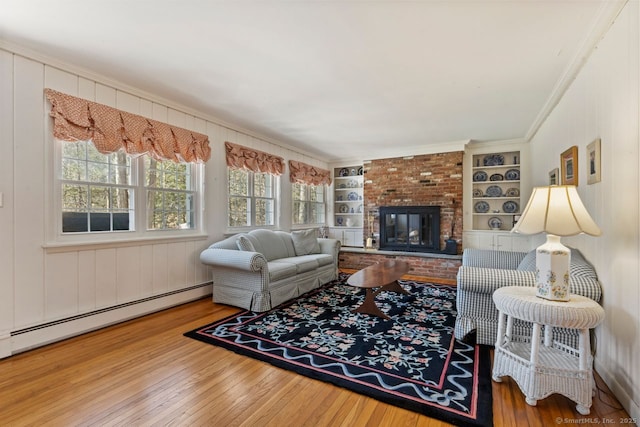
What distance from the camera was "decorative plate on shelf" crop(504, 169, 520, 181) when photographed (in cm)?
543

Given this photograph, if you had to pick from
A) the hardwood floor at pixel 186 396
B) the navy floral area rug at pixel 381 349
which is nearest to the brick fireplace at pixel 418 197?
the navy floral area rug at pixel 381 349

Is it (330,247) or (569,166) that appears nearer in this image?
(569,166)

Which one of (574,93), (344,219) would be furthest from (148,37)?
(344,219)

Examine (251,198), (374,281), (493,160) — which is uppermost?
(493,160)

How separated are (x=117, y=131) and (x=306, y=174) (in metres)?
3.66

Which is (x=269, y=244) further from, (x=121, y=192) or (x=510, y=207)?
(x=510, y=207)

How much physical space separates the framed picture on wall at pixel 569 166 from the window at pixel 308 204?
425 centimetres

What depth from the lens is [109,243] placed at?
298 centimetres

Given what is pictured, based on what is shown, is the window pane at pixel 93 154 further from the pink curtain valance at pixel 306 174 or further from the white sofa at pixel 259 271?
the pink curtain valance at pixel 306 174

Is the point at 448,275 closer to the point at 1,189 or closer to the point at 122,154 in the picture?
the point at 122,154

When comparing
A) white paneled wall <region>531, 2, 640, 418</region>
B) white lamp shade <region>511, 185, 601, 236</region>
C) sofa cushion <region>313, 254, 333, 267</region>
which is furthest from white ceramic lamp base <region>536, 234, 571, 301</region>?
sofa cushion <region>313, 254, 333, 267</region>

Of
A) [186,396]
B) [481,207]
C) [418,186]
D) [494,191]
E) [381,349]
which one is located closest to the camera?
[186,396]

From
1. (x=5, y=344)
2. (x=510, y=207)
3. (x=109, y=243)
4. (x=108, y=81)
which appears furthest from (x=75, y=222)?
(x=510, y=207)

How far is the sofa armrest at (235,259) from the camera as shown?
3.27m
